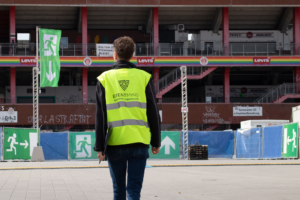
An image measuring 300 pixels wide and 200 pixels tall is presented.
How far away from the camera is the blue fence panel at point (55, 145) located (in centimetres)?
2642

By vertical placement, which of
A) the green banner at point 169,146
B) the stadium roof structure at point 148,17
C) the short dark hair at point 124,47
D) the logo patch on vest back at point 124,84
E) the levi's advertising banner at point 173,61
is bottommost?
the green banner at point 169,146

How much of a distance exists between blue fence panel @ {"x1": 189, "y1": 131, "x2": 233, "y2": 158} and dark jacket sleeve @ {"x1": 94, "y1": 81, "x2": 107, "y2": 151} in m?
23.8

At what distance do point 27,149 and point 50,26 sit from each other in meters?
24.2

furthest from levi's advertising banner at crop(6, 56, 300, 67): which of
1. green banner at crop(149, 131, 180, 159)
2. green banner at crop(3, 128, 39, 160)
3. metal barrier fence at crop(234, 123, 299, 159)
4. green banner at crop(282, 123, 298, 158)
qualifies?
green banner at crop(282, 123, 298, 158)

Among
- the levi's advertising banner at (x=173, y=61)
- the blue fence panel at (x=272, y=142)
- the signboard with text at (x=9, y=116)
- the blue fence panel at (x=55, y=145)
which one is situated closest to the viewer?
the blue fence panel at (x=272, y=142)

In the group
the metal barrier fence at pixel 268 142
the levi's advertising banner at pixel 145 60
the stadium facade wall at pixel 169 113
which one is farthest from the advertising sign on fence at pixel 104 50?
the metal barrier fence at pixel 268 142

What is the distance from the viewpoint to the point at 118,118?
4609mm

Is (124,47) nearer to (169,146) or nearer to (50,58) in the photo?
(169,146)

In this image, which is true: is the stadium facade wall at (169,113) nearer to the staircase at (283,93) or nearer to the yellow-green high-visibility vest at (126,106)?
the staircase at (283,93)

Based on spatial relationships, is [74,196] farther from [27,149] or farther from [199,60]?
[199,60]

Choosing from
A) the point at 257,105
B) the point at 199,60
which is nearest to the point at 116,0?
the point at 199,60

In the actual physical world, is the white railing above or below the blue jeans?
above

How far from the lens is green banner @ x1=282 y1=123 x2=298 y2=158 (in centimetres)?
2248

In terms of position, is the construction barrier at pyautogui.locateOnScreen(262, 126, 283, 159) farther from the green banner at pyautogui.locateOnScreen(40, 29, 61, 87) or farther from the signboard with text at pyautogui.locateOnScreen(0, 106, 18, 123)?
the signboard with text at pyautogui.locateOnScreen(0, 106, 18, 123)
